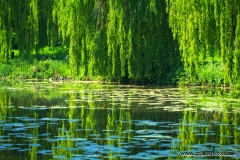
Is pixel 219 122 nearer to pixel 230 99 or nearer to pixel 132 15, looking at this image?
pixel 230 99

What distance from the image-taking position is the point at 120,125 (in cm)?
1465

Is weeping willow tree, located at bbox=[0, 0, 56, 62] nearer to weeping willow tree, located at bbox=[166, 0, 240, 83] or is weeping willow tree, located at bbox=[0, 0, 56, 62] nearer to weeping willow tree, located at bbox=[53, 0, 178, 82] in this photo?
weeping willow tree, located at bbox=[53, 0, 178, 82]

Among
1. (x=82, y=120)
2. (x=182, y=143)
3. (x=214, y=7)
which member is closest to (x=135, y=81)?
(x=214, y=7)

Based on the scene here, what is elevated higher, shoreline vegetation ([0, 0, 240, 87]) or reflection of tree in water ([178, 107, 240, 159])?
shoreline vegetation ([0, 0, 240, 87])

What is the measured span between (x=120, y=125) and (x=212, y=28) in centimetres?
510

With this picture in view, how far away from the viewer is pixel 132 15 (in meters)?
25.4

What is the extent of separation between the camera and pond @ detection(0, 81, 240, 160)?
1140 cm

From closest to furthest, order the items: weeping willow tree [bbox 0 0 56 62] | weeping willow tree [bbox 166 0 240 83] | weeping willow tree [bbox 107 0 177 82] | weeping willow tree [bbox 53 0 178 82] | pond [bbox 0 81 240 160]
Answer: pond [bbox 0 81 240 160] → weeping willow tree [bbox 166 0 240 83] → weeping willow tree [bbox 107 0 177 82] → weeping willow tree [bbox 53 0 178 82] → weeping willow tree [bbox 0 0 56 62]

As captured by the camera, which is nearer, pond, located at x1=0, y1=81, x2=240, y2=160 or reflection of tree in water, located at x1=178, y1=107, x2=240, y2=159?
pond, located at x1=0, y1=81, x2=240, y2=160

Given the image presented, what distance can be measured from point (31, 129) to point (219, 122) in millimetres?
4398

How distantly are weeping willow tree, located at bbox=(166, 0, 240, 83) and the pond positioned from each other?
1350mm

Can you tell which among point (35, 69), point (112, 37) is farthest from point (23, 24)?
point (35, 69)

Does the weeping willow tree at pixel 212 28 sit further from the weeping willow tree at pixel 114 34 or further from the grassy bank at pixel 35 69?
the grassy bank at pixel 35 69

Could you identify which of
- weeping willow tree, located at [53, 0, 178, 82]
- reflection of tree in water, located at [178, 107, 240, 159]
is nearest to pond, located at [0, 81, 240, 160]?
reflection of tree in water, located at [178, 107, 240, 159]
